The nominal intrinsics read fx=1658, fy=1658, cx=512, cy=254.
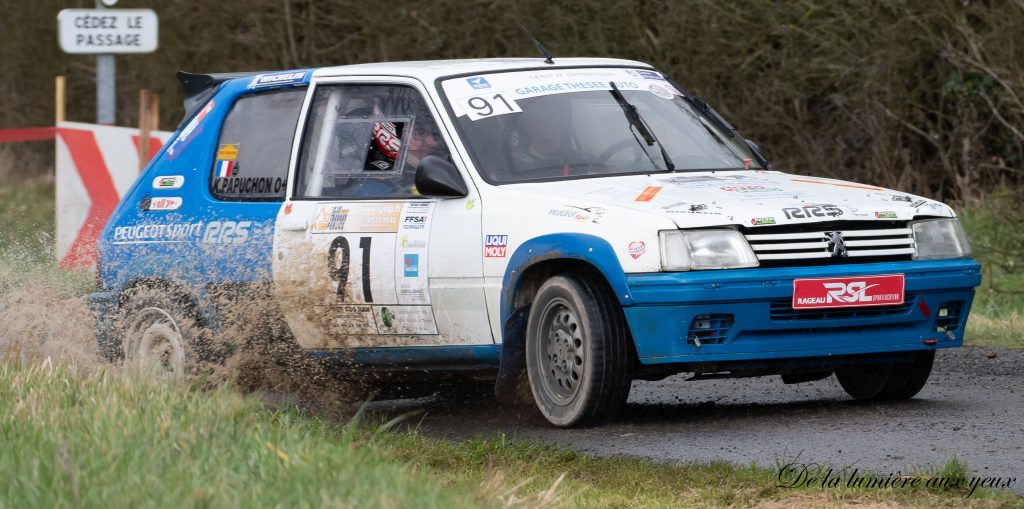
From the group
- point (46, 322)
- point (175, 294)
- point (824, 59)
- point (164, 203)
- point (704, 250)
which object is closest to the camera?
point (704, 250)

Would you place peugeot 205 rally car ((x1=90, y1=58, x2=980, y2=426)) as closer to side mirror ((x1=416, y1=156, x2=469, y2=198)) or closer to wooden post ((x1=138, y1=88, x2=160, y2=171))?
side mirror ((x1=416, y1=156, x2=469, y2=198))

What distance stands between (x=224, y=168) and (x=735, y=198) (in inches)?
120

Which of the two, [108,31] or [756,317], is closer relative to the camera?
[756,317]

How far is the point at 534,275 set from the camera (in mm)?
7375

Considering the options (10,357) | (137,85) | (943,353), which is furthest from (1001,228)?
(137,85)

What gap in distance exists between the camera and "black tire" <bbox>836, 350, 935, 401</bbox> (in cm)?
759

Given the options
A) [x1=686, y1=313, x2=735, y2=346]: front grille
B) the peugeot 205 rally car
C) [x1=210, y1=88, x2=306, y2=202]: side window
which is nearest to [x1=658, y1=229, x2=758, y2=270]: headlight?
the peugeot 205 rally car

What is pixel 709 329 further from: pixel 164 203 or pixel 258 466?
pixel 164 203

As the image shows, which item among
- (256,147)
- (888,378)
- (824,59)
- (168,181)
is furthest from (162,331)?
(824,59)

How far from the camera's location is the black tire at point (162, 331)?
8.38 meters

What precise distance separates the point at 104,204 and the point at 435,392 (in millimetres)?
6325

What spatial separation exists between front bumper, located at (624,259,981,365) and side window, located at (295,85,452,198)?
5.01 ft

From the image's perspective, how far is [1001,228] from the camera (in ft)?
43.8

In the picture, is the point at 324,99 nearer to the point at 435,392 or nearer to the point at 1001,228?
the point at 435,392
